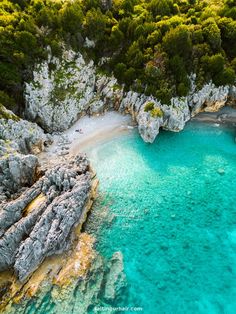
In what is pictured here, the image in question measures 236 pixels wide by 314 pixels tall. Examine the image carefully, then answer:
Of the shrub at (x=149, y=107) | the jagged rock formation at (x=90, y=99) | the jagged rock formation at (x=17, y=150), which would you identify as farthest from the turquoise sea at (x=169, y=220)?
the jagged rock formation at (x=17, y=150)

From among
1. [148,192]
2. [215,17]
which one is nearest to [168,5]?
[215,17]

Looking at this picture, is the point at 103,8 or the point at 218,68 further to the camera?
the point at 103,8

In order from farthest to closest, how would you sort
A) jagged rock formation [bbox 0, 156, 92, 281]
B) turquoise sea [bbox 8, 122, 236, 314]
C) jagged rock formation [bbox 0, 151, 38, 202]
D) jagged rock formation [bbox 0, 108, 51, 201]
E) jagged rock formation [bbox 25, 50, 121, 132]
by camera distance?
jagged rock formation [bbox 25, 50, 121, 132], jagged rock formation [bbox 0, 108, 51, 201], jagged rock formation [bbox 0, 151, 38, 202], jagged rock formation [bbox 0, 156, 92, 281], turquoise sea [bbox 8, 122, 236, 314]

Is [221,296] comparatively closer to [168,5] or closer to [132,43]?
[132,43]

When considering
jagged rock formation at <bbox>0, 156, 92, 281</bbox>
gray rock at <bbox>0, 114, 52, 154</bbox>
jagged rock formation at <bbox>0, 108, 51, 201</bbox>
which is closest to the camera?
jagged rock formation at <bbox>0, 156, 92, 281</bbox>

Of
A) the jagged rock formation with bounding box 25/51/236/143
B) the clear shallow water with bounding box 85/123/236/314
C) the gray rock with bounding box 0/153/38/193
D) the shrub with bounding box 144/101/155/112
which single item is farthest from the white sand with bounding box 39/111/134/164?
the gray rock with bounding box 0/153/38/193

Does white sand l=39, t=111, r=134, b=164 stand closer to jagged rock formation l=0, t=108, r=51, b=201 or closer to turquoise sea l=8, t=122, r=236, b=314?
turquoise sea l=8, t=122, r=236, b=314
